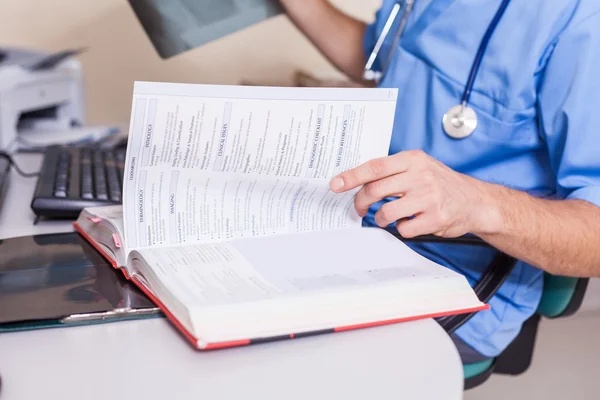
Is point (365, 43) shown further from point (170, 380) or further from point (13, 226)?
point (170, 380)

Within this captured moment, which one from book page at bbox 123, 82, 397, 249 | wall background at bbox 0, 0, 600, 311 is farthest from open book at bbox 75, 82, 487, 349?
wall background at bbox 0, 0, 600, 311

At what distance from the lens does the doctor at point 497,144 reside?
2.16 feet

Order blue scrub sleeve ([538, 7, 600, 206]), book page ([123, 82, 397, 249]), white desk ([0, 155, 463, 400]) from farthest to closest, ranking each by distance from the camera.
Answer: blue scrub sleeve ([538, 7, 600, 206]) → book page ([123, 82, 397, 249]) → white desk ([0, 155, 463, 400])

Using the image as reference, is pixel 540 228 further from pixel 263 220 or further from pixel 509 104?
pixel 263 220

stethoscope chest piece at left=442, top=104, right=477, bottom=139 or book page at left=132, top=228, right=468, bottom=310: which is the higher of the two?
stethoscope chest piece at left=442, top=104, right=477, bottom=139

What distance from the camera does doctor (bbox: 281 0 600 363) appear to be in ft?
2.16

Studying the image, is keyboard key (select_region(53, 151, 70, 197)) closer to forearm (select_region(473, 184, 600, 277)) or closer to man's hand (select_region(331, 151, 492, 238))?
man's hand (select_region(331, 151, 492, 238))

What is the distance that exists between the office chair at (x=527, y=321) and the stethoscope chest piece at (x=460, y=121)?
152 millimetres

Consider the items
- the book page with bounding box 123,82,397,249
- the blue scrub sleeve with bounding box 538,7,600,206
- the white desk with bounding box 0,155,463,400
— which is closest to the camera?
the white desk with bounding box 0,155,463,400

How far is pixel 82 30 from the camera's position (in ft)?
5.41

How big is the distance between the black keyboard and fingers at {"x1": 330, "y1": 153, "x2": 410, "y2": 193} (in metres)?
0.35

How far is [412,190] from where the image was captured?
64 centimetres

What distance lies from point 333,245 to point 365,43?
0.70 meters

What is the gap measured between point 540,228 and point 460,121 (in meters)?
0.21
